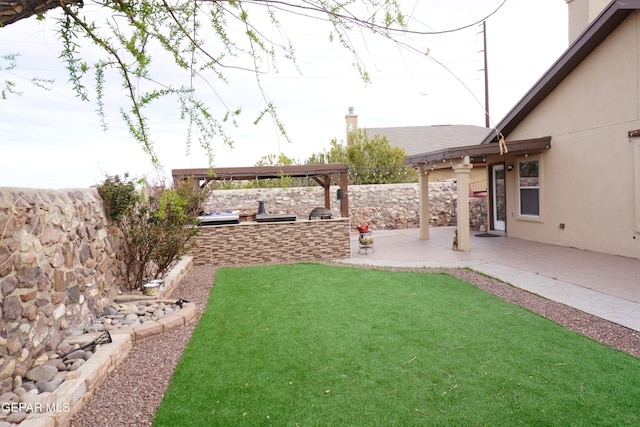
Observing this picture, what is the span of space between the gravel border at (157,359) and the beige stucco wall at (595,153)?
4124 millimetres

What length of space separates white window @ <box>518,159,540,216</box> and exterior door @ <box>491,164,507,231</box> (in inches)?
48.0

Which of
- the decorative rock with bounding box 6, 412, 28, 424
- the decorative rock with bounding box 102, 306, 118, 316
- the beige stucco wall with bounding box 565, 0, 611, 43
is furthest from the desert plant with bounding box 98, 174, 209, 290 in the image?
the beige stucco wall with bounding box 565, 0, 611, 43

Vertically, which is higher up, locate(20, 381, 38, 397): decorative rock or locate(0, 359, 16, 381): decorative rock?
locate(0, 359, 16, 381): decorative rock

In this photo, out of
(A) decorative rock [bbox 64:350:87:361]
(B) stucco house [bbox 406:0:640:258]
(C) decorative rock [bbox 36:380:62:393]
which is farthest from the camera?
(B) stucco house [bbox 406:0:640:258]

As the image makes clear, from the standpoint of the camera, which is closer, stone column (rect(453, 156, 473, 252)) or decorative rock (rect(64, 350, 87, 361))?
decorative rock (rect(64, 350, 87, 361))

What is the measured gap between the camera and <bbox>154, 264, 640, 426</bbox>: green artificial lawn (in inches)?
116

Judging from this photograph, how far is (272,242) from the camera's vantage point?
10.1 m

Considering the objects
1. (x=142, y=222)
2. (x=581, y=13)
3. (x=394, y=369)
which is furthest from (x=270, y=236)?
(x=581, y=13)

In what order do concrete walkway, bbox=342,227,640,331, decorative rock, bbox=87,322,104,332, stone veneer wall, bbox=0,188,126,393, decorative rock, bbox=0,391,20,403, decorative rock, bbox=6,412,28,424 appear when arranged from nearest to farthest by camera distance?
decorative rock, bbox=6,412,28,424 → decorative rock, bbox=0,391,20,403 → stone veneer wall, bbox=0,188,126,393 → decorative rock, bbox=87,322,104,332 → concrete walkway, bbox=342,227,640,331

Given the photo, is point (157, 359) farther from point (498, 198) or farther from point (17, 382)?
point (498, 198)

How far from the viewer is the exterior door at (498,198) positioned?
13.7m

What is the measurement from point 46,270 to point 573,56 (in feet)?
36.9

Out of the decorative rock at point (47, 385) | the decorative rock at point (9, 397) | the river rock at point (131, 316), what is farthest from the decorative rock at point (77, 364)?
the river rock at point (131, 316)

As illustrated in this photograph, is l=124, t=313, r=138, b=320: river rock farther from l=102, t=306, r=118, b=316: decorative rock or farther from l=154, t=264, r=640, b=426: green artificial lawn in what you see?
l=154, t=264, r=640, b=426: green artificial lawn
